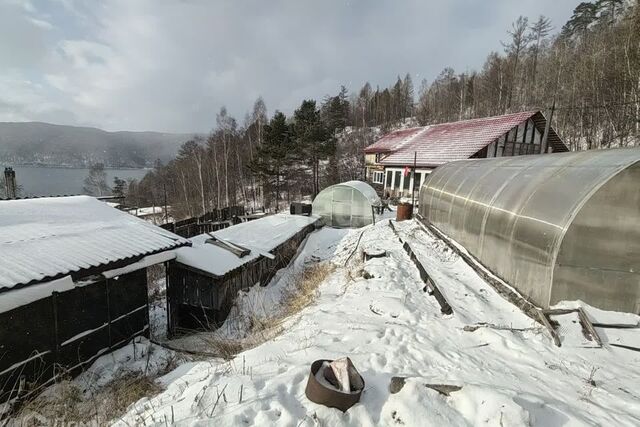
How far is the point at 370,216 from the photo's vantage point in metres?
18.2

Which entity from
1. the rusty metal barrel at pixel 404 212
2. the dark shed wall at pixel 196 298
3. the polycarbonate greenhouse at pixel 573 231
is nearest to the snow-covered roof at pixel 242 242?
the dark shed wall at pixel 196 298

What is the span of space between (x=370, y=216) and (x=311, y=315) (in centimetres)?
1251

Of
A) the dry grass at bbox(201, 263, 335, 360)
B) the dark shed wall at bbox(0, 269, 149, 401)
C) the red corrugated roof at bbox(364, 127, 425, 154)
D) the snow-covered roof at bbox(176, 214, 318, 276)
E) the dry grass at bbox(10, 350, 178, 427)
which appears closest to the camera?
the dry grass at bbox(10, 350, 178, 427)

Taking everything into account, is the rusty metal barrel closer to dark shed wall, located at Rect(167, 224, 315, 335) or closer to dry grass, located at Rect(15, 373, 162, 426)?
dark shed wall, located at Rect(167, 224, 315, 335)

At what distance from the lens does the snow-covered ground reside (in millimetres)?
3000

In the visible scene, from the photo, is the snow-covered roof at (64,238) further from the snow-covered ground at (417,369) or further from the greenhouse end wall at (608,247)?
the greenhouse end wall at (608,247)

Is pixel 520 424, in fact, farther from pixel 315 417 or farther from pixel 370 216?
pixel 370 216

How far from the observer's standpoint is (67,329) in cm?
633

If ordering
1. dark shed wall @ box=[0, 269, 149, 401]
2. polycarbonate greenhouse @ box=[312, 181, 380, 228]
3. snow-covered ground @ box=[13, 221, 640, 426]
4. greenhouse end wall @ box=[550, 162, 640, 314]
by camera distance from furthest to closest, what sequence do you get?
polycarbonate greenhouse @ box=[312, 181, 380, 228]
dark shed wall @ box=[0, 269, 149, 401]
greenhouse end wall @ box=[550, 162, 640, 314]
snow-covered ground @ box=[13, 221, 640, 426]

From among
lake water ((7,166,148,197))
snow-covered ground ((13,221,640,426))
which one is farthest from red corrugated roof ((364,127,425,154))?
lake water ((7,166,148,197))

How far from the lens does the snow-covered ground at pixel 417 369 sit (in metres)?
3.00

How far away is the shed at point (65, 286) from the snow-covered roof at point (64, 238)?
0.05 feet

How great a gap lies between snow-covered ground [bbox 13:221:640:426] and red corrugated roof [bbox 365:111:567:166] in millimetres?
17512

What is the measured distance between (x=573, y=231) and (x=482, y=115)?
1634 inches
